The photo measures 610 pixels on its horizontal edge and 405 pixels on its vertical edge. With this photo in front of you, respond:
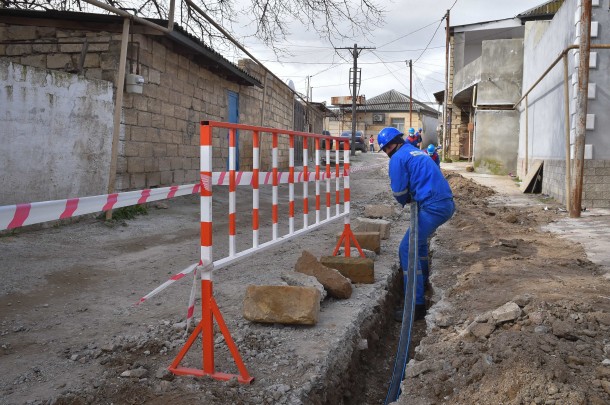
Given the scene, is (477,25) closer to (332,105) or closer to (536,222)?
(536,222)

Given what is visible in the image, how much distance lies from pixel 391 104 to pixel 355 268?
5696cm

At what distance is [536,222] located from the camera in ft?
27.5

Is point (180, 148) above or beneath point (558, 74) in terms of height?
beneath

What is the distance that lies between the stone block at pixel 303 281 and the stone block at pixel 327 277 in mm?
159

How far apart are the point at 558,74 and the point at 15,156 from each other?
10.3 metres

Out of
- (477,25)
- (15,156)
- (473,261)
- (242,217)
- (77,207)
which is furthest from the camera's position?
(477,25)

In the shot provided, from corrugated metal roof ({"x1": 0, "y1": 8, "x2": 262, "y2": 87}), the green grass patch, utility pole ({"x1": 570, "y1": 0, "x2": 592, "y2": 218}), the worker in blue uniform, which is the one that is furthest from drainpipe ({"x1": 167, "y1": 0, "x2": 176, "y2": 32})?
utility pole ({"x1": 570, "y1": 0, "x2": 592, "y2": 218})

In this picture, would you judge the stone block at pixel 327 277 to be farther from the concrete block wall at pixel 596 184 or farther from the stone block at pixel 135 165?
the concrete block wall at pixel 596 184

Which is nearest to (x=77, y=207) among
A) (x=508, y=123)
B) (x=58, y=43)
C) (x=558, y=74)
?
(x=58, y=43)

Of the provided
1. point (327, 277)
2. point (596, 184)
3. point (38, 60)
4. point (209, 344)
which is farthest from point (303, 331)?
point (596, 184)

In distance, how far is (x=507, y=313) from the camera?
338cm

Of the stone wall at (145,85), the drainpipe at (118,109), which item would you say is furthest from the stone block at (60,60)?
the drainpipe at (118,109)

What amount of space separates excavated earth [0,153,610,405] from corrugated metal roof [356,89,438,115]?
52.1 metres

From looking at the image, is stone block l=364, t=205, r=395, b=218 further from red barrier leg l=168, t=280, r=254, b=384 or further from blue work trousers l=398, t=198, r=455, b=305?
red barrier leg l=168, t=280, r=254, b=384
